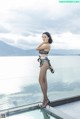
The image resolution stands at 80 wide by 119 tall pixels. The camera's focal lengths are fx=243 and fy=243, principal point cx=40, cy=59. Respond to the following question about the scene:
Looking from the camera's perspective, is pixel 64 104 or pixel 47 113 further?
pixel 64 104

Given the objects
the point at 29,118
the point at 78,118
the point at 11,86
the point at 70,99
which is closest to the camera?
the point at 29,118

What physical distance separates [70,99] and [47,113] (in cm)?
116

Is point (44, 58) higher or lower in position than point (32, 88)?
higher

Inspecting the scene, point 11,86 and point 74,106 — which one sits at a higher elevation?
point 74,106

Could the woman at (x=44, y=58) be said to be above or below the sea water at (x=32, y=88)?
above

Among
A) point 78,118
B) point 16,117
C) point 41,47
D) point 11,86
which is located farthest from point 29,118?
point 11,86

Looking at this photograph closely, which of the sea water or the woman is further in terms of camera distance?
the sea water

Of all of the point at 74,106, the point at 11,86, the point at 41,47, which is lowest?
the point at 11,86

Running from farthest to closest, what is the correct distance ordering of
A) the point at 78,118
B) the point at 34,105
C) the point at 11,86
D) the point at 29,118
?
the point at 11,86
the point at 34,105
the point at 78,118
the point at 29,118

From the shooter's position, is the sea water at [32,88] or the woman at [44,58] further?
the sea water at [32,88]

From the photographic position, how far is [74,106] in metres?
4.72

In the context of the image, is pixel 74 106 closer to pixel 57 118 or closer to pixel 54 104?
pixel 54 104

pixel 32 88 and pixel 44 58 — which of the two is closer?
pixel 44 58

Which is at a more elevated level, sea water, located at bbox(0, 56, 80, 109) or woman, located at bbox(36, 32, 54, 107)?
woman, located at bbox(36, 32, 54, 107)
